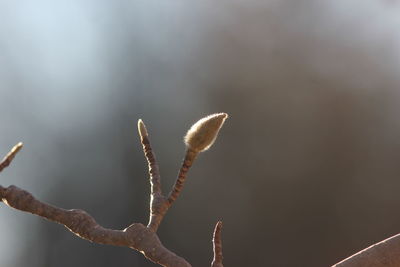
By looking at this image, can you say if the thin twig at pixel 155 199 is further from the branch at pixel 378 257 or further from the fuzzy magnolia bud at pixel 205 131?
the branch at pixel 378 257

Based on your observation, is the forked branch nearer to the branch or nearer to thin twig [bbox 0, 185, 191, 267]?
thin twig [bbox 0, 185, 191, 267]

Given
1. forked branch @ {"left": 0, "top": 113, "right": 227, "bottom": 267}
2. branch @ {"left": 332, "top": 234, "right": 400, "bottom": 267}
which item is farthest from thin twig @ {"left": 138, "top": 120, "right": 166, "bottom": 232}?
branch @ {"left": 332, "top": 234, "right": 400, "bottom": 267}

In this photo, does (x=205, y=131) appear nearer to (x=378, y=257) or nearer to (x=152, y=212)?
(x=152, y=212)

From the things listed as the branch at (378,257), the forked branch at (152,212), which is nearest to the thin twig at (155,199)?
the forked branch at (152,212)

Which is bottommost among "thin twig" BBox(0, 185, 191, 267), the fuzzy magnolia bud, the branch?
the branch

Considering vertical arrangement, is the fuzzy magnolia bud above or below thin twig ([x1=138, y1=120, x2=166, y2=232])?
above
